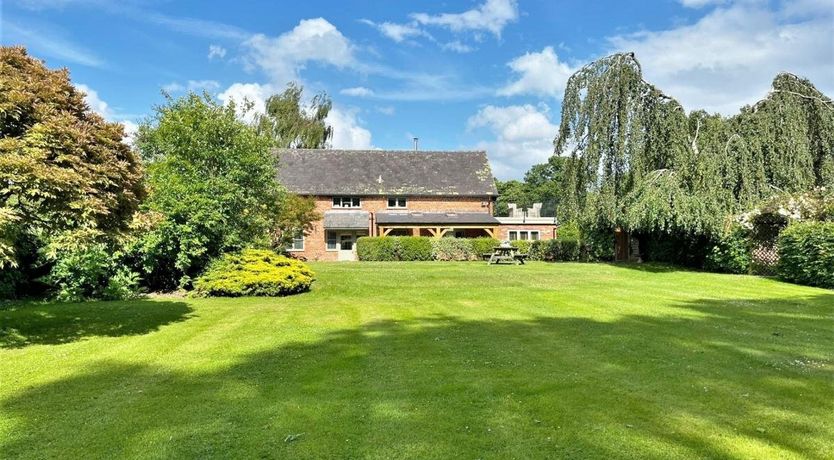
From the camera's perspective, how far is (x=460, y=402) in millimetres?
4691

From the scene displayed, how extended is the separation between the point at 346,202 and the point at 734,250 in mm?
22613

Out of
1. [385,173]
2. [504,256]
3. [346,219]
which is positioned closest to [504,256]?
[504,256]

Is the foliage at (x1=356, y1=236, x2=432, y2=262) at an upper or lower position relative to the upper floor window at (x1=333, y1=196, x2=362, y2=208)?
lower

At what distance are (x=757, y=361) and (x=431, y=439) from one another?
14.5 ft

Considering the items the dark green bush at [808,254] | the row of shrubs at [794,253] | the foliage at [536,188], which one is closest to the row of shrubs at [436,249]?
the row of shrubs at [794,253]

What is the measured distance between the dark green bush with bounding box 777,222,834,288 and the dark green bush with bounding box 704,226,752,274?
2.02m

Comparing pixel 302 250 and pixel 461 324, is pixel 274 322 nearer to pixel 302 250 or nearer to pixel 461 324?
pixel 461 324

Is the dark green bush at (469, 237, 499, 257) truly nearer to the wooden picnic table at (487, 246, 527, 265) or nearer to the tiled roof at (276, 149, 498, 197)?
the wooden picnic table at (487, 246, 527, 265)

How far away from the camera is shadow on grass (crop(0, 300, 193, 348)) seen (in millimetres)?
8203

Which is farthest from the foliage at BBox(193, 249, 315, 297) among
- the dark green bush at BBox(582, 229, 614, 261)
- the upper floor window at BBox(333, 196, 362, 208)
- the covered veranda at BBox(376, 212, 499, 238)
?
the upper floor window at BBox(333, 196, 362, 208)

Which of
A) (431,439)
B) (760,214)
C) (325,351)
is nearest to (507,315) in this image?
(325,351)

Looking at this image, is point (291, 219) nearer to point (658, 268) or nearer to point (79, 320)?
point (79, 320)

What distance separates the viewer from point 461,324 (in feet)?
29.5

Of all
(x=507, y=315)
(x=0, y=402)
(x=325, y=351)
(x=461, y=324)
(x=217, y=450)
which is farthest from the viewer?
(x=507, y=315)
